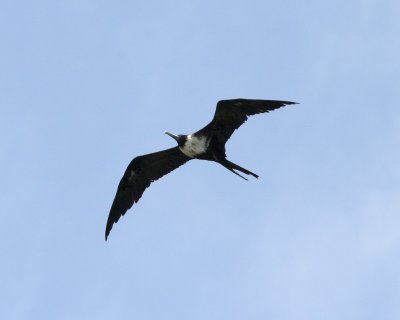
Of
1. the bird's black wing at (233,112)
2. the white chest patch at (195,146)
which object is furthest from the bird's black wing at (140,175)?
the bird's black wing at (233,112)

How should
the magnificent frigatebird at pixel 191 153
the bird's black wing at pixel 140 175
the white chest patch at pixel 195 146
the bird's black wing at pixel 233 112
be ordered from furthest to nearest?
the bird's black wing at pixel 140 175 < the white chest patch at pixel 195 146 < the magnificent frigatebird at pixel 191 153 < the bird's black wing at pixel 233 112

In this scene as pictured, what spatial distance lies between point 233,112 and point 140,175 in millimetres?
2914

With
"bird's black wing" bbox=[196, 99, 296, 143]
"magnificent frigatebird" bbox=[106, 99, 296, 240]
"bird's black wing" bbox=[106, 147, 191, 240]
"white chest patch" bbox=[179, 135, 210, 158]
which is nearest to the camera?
"bird's black wing" bbox=[196, 99, 296, 143]

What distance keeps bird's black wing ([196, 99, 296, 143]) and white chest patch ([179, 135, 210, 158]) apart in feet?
0.60

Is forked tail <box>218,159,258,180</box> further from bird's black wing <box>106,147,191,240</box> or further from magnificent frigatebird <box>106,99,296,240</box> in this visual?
bird's black wing <box>106,147,191,240</box>

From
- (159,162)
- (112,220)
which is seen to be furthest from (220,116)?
(112,220)

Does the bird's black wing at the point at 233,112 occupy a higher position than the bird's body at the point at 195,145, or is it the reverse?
the bird's black wing at the point at 233,112

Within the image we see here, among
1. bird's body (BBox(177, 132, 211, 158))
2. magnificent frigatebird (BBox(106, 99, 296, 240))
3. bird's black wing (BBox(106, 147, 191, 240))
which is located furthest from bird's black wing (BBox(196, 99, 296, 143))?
bird's black wing (BBox(106, 147, 191, 240))

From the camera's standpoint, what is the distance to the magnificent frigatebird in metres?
19.4

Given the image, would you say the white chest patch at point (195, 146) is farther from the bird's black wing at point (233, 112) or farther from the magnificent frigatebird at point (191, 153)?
the bird's black wing at point (233, 112)

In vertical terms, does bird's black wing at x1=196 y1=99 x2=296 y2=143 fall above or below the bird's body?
above

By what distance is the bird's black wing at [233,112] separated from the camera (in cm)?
1912

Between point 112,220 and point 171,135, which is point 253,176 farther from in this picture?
point 112,220

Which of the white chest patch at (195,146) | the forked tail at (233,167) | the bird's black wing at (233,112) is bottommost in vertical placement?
the forked tail at (233,167)
